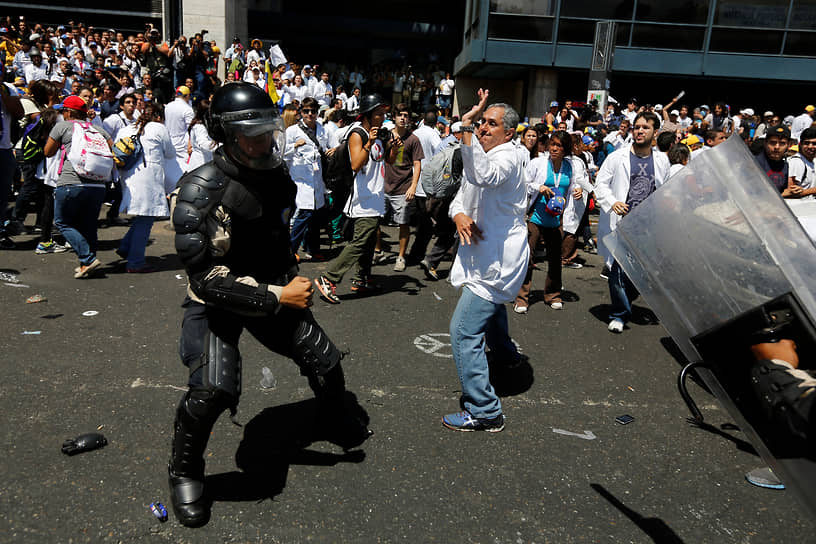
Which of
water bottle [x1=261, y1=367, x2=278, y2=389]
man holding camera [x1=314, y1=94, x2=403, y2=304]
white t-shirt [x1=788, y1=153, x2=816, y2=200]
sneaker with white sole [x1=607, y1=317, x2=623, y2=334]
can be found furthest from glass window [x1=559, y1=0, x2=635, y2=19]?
water bottle [x1=261, y1=367, x2=278, y2=389]

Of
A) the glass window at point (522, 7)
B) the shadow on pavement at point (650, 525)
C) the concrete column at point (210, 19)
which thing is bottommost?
the shadow on pavement at point (650, 525)

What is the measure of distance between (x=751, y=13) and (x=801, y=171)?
17.7 m

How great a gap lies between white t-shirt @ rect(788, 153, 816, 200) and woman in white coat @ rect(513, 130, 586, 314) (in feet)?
8.08

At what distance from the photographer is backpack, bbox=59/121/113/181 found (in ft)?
21.0

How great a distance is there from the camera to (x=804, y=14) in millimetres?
20812

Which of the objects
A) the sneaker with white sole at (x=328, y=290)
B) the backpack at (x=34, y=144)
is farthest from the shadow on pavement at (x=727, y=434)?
the backpack at (x=34, y=144)

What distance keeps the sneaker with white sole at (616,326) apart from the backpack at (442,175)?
2.41m

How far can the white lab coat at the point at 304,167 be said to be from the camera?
7258 mm

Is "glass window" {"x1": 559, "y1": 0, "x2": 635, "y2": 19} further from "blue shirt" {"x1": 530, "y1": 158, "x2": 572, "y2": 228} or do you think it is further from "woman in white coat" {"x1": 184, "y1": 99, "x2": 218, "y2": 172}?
"blue shirt" {"x1": 530, "y1": 158, "x2": 572, "y2": 228}

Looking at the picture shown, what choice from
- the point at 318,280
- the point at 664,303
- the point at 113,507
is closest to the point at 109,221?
the point at 318,280

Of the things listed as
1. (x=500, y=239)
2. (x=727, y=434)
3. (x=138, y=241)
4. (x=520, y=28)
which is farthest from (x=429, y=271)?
(x=520, y=28)

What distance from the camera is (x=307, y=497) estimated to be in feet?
9.90

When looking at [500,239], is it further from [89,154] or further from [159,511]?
[89,154]

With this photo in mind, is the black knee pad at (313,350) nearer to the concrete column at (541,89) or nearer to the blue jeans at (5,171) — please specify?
→ the blue jeans at (5,171)
